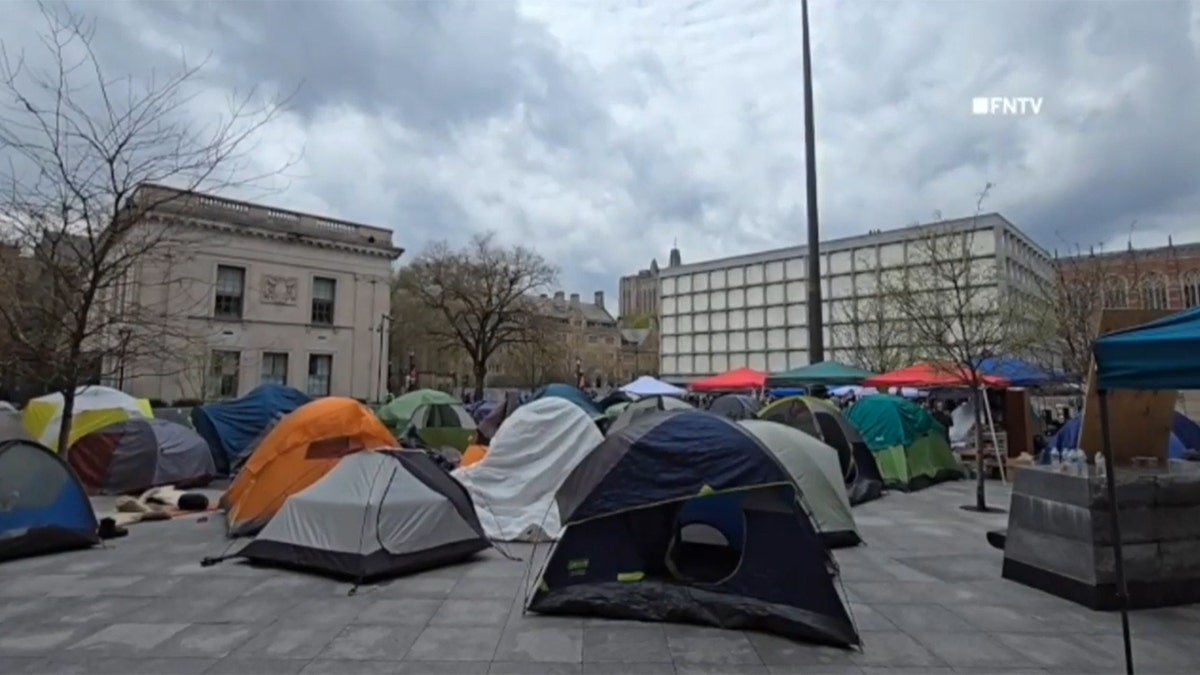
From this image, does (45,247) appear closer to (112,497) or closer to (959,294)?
(112,497)

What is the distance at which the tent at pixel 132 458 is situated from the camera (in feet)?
37.5

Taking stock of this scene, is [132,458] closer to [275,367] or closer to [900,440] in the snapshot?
[900,440]

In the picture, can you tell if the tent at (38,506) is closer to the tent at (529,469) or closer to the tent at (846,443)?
the tent at (529,469)

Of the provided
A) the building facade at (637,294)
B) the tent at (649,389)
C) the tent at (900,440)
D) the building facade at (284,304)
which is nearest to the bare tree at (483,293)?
the building facade at (284,304)

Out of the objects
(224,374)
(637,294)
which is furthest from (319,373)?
(637,294)

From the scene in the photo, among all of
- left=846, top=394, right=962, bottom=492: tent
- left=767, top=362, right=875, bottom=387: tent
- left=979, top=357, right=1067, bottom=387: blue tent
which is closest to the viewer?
left=846, top=394, right=962, bottom=492: tent

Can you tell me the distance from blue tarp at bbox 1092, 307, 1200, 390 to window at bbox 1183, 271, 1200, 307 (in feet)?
82.3

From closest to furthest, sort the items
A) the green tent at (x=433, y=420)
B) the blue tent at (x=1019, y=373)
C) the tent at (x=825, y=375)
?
the blue tent at (x=1019, y=373) → the tent at (x=825, y=375) → the green tent at (x=433, y=420)

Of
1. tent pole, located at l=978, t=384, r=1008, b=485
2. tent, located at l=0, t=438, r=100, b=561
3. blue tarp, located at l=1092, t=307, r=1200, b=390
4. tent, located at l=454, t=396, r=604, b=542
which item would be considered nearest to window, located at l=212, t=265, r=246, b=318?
tent, located at l=0, t=438, r=100, b=561

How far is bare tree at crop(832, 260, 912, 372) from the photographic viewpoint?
26.0 m

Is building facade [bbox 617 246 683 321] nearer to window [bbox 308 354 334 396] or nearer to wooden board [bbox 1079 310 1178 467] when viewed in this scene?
window [bbox 308 354 334 396]

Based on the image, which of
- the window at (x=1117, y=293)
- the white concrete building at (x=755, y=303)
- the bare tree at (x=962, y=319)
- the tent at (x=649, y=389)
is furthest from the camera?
the white concrete building at (x=755, y=303)

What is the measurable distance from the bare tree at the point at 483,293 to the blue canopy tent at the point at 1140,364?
1224 inches

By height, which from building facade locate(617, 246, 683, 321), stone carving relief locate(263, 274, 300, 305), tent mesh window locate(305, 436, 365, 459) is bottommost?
tent mesh window locate(305, 436, 365, 459)
